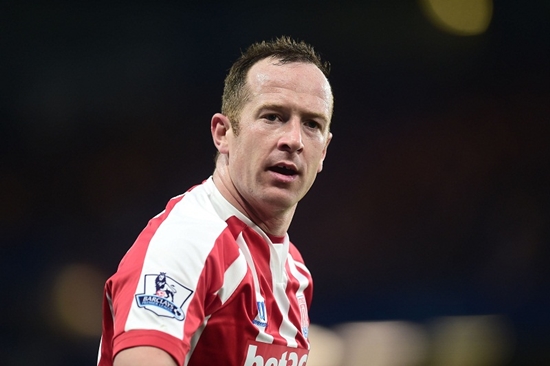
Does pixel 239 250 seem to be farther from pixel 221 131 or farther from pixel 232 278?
pixel 221 131

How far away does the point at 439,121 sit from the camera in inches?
205

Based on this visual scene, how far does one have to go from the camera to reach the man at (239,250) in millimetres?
1534

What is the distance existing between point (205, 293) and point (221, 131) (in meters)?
0.69

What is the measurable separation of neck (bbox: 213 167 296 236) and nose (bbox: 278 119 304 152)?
0.63 feet

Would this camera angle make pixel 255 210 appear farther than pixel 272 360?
Yes

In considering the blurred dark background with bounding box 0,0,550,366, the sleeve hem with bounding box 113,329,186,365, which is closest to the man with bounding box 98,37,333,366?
the sleeve hem with bounding box 113,329,186,365

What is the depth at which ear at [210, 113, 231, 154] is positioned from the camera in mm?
2141

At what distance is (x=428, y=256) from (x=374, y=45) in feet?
5.36

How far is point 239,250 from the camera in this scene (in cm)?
183

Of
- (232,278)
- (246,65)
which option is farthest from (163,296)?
(246,65)

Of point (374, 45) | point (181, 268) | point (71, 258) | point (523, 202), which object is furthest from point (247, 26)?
point (181, 268)

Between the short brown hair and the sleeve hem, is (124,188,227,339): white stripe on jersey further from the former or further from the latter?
the short brown hair

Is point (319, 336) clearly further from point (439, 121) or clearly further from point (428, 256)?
point (439, 121)

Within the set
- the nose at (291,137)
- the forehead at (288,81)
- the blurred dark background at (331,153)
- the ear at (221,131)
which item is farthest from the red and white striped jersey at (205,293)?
the blurred dark background at (331,153)
